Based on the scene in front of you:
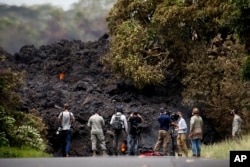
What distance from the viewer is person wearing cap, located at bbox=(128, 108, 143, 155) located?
2172 cm

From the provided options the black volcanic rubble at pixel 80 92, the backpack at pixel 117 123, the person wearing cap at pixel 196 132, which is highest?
the black volcanic rubble at pixel 80 92

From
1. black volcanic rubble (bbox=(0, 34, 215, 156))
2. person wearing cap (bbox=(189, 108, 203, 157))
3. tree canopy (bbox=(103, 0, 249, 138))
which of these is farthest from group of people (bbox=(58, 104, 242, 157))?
black volcanic rubble (bbox=(0, 34, 215, 156))

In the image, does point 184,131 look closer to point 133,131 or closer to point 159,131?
point 159,131

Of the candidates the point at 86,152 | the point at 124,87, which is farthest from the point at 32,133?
the point at 124,87

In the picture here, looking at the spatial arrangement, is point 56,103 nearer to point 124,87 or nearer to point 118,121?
point 124,87

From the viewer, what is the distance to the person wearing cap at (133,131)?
21.7 m

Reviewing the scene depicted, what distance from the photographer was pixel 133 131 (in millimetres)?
21875

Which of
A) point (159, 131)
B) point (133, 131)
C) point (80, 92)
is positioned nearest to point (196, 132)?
point (159, 131)

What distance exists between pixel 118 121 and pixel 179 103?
16892 mm

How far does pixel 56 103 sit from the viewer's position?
38.5 metres

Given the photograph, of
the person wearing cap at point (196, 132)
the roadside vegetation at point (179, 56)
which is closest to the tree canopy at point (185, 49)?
the roadside vegetation at point (179, 56)

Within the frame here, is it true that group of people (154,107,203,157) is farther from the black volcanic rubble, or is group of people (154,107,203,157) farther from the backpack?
the black volcanic rubble

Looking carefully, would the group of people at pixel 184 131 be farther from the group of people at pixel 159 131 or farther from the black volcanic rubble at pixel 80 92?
the black volcanic rubble at pixel 80 92

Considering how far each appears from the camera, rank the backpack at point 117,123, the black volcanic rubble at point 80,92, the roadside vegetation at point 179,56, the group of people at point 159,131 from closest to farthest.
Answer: the group of people at point 159,131
the backpack at point 117,123
the roadside vegetation at point 179,56
the black volcanic rubble at point 80,92
